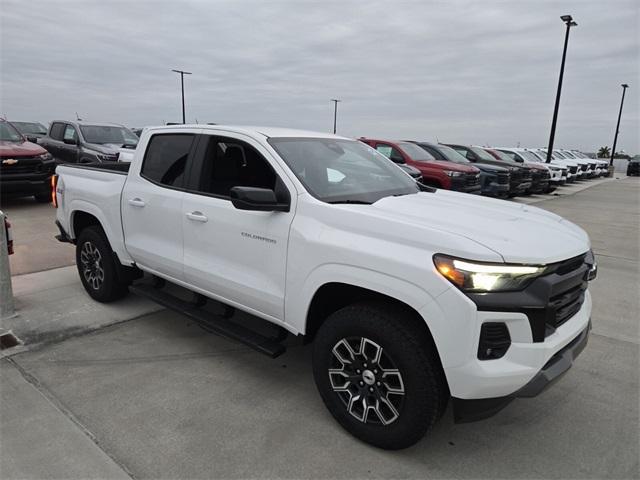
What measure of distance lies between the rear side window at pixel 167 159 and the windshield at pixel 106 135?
9080 millimetres

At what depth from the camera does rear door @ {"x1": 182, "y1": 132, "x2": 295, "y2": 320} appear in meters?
→ 3.01

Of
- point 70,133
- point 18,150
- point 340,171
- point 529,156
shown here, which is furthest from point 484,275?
point 529,156

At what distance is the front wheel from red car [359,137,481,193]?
874cm

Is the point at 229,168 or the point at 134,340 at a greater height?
the point at 229,168

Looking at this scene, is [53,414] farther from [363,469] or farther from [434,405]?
[434,405]

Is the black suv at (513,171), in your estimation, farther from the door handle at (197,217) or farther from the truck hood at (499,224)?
the door handle at (197,217)

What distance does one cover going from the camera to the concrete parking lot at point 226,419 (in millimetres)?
2514

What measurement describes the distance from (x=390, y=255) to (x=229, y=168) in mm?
1689

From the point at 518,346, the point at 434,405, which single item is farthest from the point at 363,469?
the point at 518,346

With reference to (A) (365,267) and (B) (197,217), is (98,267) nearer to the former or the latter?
(B) (197,217)

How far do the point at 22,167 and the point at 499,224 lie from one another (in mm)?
10190

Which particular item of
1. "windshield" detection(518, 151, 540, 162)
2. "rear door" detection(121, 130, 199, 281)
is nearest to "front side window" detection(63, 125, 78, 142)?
"rear door" detection(121, 130, 199, 281)

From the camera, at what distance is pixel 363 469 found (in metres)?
2.50

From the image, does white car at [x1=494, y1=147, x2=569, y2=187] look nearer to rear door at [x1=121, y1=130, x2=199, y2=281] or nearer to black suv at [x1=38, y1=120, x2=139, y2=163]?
black suv at [x1=38, y1=120, x2=139, y2=163]
